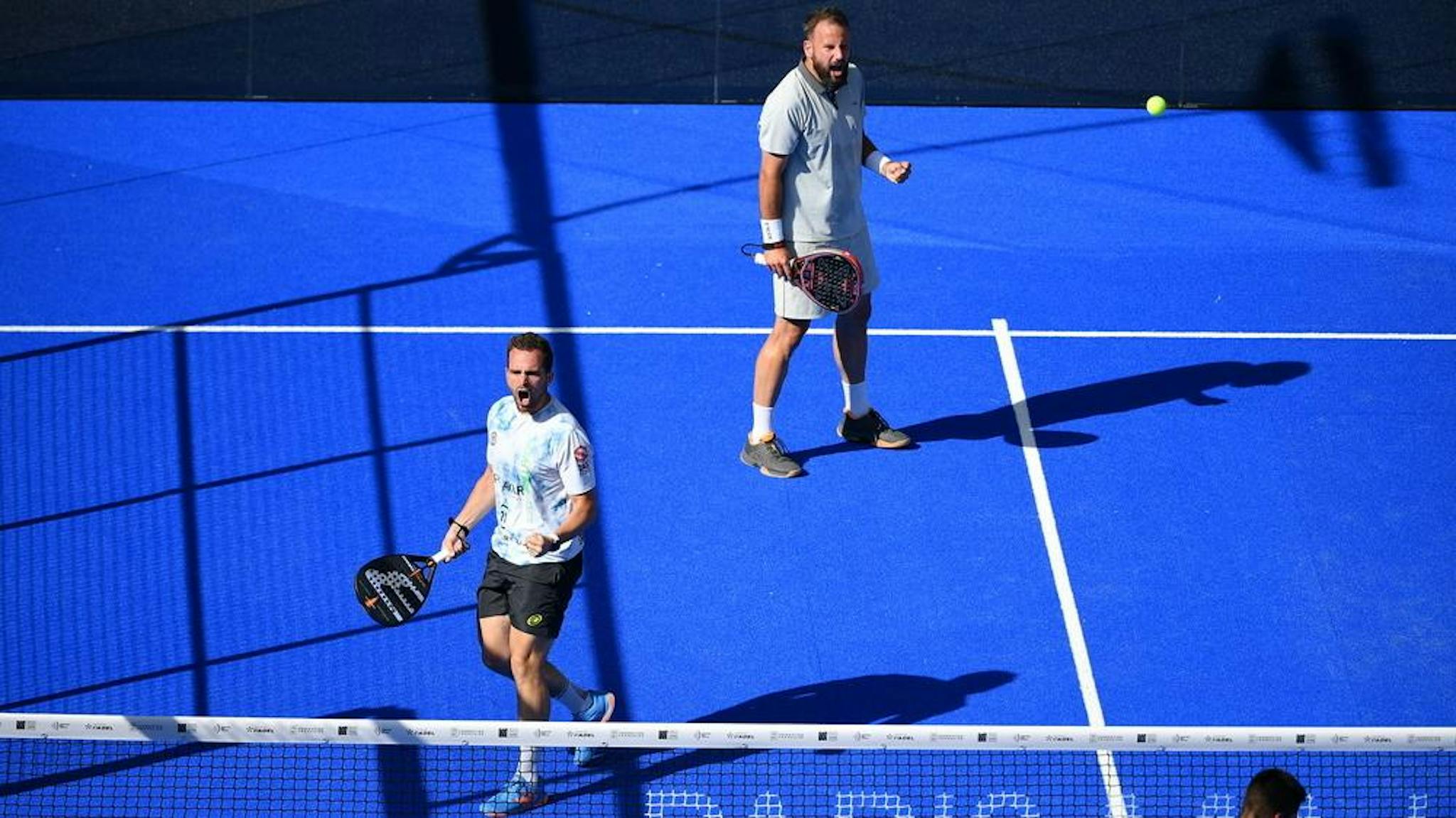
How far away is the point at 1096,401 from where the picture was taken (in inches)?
410

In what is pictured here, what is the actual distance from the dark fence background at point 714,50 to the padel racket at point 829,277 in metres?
5.58

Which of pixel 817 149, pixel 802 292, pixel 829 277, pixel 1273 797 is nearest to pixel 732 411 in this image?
pixel 802 292

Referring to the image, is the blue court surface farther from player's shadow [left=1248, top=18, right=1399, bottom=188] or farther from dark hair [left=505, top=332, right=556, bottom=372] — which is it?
dark hair [left=505, top=332, right=556, bottom=372]

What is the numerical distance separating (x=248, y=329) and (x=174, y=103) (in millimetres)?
4010

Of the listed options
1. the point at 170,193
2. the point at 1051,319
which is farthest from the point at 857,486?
the point at 170,193

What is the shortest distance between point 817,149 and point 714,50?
19.0 ft

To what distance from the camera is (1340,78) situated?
1457 centimetres

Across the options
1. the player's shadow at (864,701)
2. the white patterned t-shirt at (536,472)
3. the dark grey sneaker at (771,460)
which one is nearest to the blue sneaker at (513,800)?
the player's shadow at (864,701)

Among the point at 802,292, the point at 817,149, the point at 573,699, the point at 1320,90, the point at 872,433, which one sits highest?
the point at 1320,90

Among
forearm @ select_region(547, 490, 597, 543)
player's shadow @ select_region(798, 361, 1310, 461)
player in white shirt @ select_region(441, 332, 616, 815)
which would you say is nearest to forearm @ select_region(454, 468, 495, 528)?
player in white shirt @ select_region(441, 332, 616, 815)

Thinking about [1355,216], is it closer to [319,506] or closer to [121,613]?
[319,506]

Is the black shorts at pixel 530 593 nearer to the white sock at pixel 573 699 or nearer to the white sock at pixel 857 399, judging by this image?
the white sock at pixel 573 699

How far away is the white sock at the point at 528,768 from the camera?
7.15 metres

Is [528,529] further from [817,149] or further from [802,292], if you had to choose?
[817,149]
